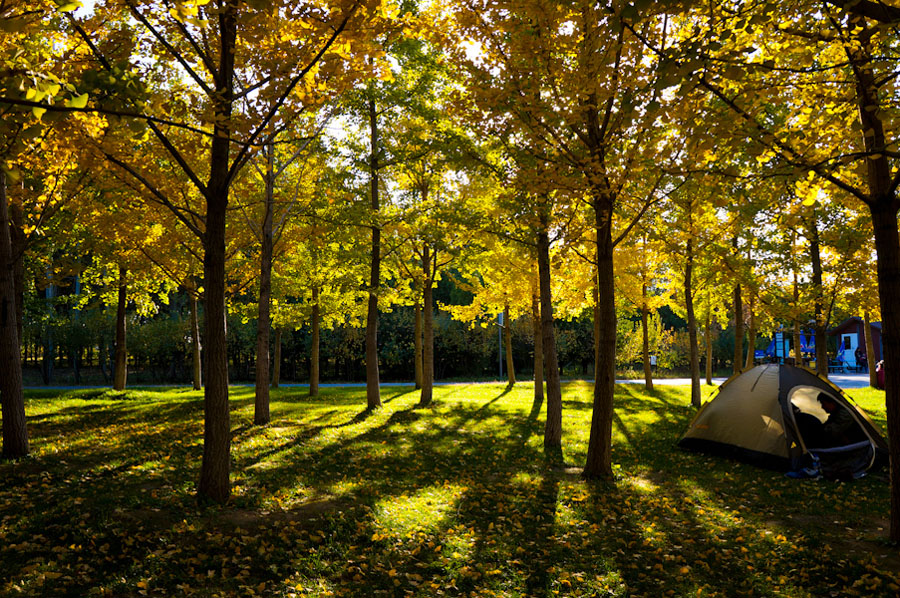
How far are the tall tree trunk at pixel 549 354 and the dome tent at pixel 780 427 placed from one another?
277cm

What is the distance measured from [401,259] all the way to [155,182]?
9.96 metres

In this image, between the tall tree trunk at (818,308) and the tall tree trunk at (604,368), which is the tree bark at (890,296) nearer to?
the tall tree trunk at (604,368)

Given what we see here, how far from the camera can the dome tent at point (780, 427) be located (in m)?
8.80

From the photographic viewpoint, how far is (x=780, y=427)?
9.24 metres

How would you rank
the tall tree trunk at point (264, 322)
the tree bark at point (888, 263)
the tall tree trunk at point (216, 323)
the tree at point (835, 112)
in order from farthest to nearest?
the tall tree trunk at point (264, 322)
the tall tree trunk at point (216, 323)
the tree bark at point (888, 263)
the tree at point (835, 112)

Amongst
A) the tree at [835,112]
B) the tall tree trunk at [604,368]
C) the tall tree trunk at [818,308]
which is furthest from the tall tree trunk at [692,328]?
the tree at [835,112]

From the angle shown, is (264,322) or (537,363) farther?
(537,363)

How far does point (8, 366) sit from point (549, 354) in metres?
9.09

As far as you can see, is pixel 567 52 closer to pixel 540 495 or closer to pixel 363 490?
pixel 540 495

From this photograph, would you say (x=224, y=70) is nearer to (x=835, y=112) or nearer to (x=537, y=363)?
(x=835, y=112)

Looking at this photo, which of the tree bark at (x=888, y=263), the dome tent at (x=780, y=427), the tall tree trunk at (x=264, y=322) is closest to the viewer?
the tree bark at (x=888, y=263)

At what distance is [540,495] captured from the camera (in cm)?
745

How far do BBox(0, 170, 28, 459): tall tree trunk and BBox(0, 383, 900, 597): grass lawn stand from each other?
1.26 feet

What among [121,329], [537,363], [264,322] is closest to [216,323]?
[264,322]
